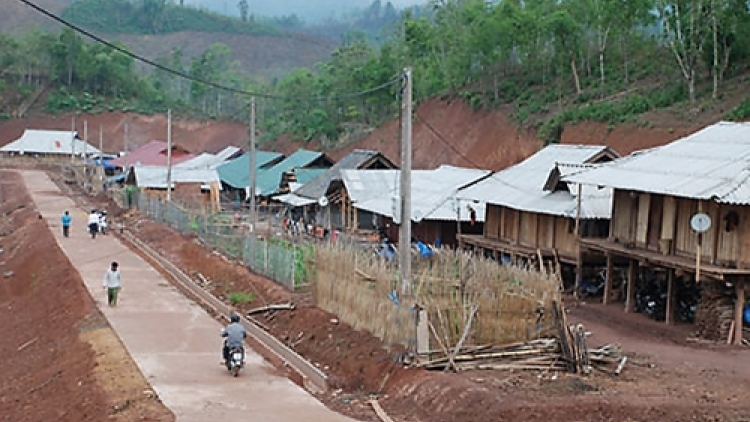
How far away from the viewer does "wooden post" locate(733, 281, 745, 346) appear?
20453mm

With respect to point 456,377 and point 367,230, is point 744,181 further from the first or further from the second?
point 367,230

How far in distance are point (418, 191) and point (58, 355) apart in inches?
652

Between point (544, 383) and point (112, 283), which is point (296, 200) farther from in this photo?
point (544, 383)

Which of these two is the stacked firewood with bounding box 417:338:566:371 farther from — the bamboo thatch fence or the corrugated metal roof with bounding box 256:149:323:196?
the corrugated metal roof with bounding box 256:149:323:196

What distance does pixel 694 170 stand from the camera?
22125 mm

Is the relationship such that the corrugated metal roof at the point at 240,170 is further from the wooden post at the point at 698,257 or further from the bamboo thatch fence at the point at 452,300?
the wooden post at the point at 698,257

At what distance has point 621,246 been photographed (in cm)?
2452

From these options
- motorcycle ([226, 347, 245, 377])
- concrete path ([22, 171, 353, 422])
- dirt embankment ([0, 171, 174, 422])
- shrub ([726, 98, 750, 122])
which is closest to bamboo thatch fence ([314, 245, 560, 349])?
concrete path ([22, 171, 353, 422])

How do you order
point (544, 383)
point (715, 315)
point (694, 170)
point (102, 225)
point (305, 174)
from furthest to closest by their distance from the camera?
point (305, 174), point (102, 225), point (694, 170), point (715, 315), point (544, 383)

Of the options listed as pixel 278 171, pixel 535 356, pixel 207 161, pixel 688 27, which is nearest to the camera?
pixel 535 356

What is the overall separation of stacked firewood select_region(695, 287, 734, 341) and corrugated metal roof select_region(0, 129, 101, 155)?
275 feet

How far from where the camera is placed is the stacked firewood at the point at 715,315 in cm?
2070

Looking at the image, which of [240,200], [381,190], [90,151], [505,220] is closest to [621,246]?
[505,220]

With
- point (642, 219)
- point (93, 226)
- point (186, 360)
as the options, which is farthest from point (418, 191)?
point (186, 360)
